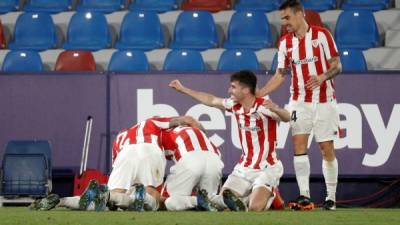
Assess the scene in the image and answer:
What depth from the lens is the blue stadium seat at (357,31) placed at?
15117mm

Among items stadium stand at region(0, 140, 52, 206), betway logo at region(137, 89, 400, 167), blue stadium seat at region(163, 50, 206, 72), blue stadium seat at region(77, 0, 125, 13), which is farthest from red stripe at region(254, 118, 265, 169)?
blue stadium seat at region(77, 0, 125, 13)

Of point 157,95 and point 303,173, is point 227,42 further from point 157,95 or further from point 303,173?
point 303,173

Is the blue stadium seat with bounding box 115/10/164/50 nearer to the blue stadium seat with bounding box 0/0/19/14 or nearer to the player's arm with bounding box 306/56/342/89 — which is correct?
the blue stadium seat with bounding box 0/0/19/14

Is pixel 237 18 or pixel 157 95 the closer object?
pixel 157 95

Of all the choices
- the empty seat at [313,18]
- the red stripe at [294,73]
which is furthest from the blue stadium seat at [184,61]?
the red stripe at [294,73]

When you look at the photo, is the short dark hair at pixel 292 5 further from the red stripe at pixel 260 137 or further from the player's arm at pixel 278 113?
the red stripe at pixel 260 137

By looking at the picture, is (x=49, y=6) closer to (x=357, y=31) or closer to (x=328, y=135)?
(x=357, y=31)

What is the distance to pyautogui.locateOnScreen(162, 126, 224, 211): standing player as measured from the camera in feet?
33.5

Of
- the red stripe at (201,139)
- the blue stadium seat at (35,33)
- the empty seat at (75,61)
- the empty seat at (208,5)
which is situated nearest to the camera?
the red stripe at (201,139)

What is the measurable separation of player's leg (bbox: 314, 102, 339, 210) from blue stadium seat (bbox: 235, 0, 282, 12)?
520 centimetres

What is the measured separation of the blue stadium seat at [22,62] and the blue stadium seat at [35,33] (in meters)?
0.60

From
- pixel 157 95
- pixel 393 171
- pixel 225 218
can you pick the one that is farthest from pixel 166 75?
pixel 225 218

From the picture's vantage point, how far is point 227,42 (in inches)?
604

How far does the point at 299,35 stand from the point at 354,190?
9.02 ft
